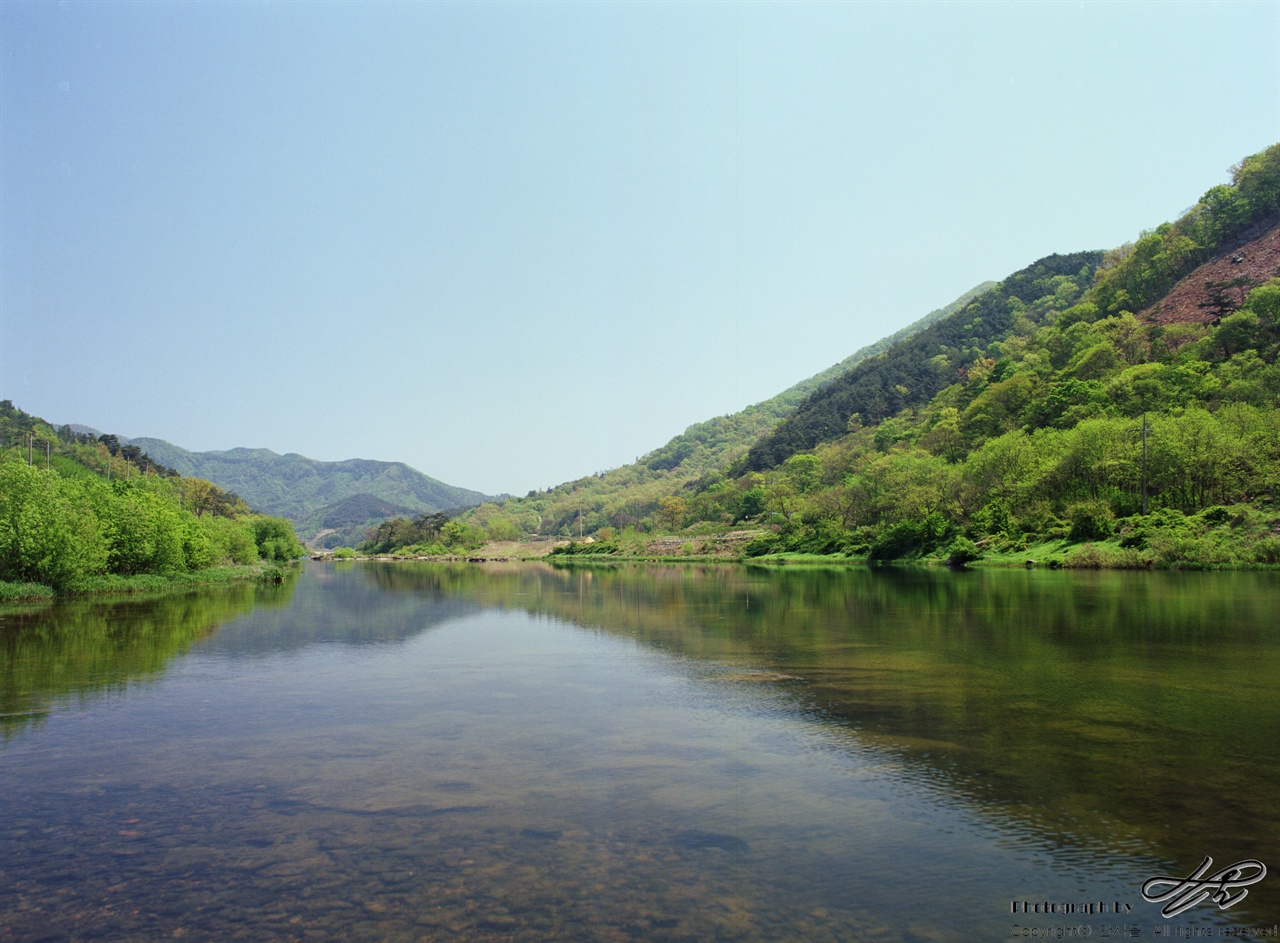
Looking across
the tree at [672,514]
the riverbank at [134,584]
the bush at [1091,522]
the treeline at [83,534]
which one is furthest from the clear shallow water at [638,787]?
the tree at [672,514]

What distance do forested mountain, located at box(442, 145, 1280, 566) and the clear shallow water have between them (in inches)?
1799

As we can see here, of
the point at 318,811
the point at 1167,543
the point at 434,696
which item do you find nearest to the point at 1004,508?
the point at 1167,543

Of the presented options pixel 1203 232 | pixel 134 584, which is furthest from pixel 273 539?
A: pixel 1203 232

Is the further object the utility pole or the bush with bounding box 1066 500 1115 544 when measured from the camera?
the utility pole

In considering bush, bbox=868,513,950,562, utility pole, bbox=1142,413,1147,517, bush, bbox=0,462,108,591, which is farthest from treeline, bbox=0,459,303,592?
utility pole, bbox=1142,413,1147,517

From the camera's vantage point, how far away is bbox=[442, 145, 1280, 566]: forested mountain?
198ft

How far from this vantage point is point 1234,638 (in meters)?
21.2
